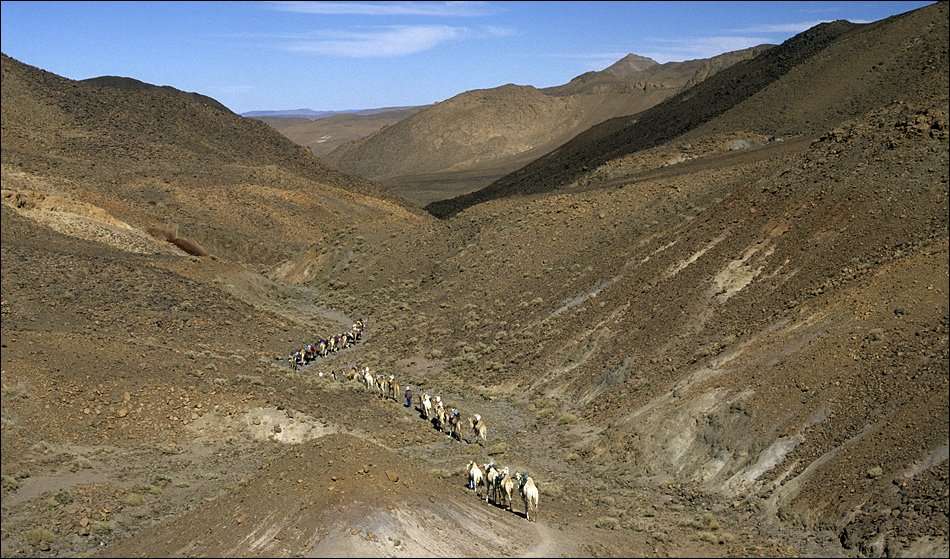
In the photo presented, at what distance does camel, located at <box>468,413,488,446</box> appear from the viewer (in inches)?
1140

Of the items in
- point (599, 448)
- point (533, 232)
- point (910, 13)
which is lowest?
point (599, 448)

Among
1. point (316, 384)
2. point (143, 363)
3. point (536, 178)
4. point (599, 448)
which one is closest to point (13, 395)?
point (143, 363)

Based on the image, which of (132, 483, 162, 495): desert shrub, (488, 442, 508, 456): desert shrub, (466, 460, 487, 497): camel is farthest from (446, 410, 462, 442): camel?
(132, 483, 162, 495): desert shrub

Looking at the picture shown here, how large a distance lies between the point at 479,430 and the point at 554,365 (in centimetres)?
694

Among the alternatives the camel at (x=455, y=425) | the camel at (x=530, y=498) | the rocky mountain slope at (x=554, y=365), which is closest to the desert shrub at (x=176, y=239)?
the rocky mountain slope at (x=554, y=365)

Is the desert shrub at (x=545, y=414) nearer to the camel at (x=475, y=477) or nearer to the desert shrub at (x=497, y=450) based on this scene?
the desert shrub at (x=497, y=450)

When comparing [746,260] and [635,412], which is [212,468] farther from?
[746,260]

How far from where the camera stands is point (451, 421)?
99.2 feet

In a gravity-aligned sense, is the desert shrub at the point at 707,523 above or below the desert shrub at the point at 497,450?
below

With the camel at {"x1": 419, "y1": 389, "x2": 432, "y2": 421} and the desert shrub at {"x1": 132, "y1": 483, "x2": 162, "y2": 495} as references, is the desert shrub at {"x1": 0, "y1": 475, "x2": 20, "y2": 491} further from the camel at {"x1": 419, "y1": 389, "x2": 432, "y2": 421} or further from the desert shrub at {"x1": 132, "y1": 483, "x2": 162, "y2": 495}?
the camel at {"x1": 419, "y1": 389, "x2": 432, "y2": 421}

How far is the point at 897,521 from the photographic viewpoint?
19.1 meters

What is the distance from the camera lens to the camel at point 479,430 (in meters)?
28.9

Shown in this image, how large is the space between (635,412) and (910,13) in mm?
47898

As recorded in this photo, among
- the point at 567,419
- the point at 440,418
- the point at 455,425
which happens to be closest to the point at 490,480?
the point at 455,425
